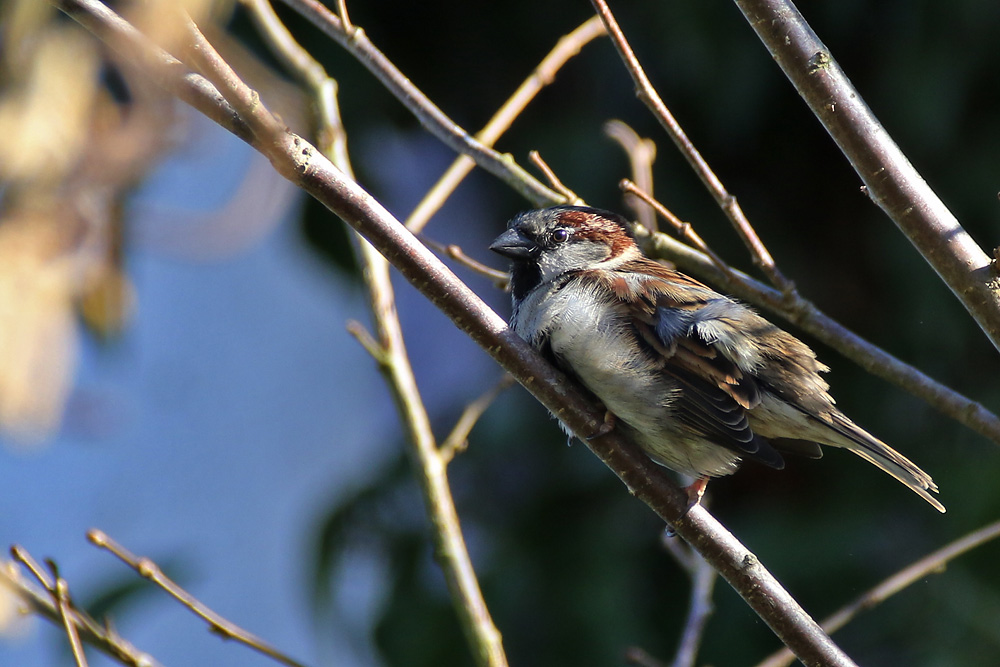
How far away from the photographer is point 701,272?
197cm

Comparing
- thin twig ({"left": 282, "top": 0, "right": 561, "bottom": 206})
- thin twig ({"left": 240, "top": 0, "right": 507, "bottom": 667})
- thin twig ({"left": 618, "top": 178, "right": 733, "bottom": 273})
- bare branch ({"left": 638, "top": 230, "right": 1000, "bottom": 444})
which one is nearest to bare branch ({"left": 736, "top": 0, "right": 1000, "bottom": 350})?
bare branch ({"left": 638, "top": 230, "right": 1000, "bottom": 444})

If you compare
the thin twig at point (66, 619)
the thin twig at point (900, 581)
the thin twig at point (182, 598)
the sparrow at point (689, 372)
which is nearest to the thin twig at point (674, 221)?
the sparrow at point (689, 372)

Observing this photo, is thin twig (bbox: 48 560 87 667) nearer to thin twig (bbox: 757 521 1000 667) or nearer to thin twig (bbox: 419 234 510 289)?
thin twig (bbox: 419 234 510 289)

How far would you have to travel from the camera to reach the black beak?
2.42 m

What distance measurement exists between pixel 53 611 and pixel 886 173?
5.04ft

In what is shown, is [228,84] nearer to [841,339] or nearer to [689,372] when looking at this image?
[689,372]

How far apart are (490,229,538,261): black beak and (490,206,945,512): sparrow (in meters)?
0.21

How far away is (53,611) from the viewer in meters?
1.62

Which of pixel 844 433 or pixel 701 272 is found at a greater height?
pixel 701 272

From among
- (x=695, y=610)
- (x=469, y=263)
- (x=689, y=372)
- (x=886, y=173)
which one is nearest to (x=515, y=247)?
(x=469, y=263)

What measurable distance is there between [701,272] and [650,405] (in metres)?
0.29

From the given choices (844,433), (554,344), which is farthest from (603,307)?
(844,433)

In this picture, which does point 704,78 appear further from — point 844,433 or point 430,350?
point 430,350

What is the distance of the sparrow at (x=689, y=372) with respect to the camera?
192 cm
